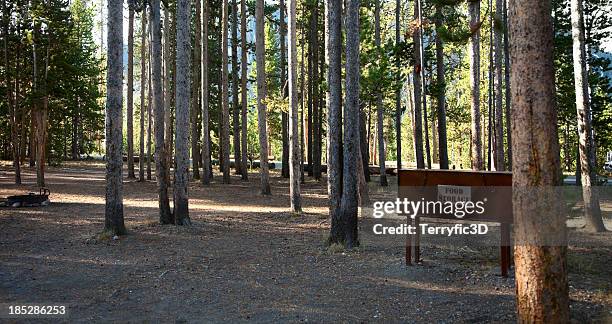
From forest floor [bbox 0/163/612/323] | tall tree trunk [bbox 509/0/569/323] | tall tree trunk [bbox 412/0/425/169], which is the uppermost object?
tall tree trunk [bbox 412/0/425/169]

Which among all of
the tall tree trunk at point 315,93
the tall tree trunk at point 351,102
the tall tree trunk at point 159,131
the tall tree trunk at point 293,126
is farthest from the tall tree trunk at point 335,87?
the tall tree trunk at point 315,93

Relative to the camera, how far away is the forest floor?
6504 millimetres

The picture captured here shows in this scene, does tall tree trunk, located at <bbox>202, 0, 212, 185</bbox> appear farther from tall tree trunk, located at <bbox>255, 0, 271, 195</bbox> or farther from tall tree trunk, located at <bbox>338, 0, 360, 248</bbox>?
tall tree trunk, located at <bbox>338, 0, 360, 248</bbox>

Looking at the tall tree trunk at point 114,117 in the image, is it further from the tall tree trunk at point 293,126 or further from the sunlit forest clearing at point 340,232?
the tall tree trunk at point 293,126

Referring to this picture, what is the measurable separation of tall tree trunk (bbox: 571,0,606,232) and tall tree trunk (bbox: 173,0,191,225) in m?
9.51

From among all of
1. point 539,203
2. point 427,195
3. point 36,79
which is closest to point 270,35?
point 36,79

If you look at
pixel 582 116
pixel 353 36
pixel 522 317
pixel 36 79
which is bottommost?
pixel 522 317

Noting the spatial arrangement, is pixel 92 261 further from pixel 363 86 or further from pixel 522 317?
pixel 363 86

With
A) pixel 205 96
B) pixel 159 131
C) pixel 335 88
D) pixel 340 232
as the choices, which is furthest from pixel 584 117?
pixel 205 96

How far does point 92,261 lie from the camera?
9.50 metres

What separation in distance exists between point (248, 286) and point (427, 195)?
3.23 metres

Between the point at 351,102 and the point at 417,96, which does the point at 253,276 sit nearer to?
the point at 351,102

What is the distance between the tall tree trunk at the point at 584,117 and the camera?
1213 centimetres

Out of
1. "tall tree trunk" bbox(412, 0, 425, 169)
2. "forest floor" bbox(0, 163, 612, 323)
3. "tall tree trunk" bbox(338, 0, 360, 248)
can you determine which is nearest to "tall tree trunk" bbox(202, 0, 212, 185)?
"tall tree trunk" bbox(412, 0, 425, 169)
